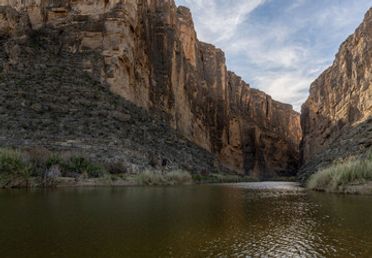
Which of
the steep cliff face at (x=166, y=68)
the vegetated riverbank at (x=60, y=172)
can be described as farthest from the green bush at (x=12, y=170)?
the steep cliff face at (x=166, y=68)

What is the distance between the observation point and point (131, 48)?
50312mm

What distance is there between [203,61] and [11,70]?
6113cm

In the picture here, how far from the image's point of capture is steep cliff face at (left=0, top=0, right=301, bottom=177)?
4612 cm

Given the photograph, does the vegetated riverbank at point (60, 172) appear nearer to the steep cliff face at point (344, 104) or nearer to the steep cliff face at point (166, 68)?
the steep cliff face at point (166, 68)

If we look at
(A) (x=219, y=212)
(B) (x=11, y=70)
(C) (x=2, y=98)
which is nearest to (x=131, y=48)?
(B) (x=11, y=70)

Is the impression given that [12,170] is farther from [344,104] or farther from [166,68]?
[344,104]

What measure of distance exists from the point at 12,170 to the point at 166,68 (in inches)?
1698

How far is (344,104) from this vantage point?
5809 cm

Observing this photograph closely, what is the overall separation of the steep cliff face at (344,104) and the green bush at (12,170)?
26.5m

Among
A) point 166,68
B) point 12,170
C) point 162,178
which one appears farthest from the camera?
point 166,68

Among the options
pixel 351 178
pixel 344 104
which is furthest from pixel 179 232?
pixel 344 104

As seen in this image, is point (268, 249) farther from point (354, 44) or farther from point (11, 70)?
point (354, 44)

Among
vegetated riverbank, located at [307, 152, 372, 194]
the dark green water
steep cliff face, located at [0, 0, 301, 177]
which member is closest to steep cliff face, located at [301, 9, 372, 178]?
vegetated riverbank, located at [307, 152, 372, 194]

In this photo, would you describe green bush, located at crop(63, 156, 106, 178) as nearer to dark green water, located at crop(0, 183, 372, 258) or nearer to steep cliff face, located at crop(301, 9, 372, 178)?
dark green water, located at crop(0, 183, 372, 258)
